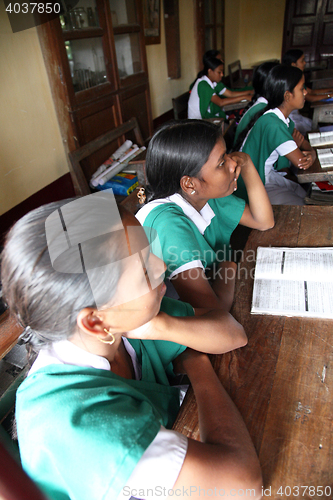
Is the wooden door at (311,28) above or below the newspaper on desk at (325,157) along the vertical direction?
above

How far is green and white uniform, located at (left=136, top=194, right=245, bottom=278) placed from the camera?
1.10 meters

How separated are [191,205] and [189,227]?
0.18 m

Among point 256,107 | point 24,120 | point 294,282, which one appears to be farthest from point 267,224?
point 24,120

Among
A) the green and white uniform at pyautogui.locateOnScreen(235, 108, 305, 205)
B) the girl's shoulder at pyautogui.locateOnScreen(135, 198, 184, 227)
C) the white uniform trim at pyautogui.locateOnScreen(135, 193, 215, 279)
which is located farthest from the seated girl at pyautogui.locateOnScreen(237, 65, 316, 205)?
the girl's shoulder at pyautogui.locateOnScreen(135, 198, 184, 227)

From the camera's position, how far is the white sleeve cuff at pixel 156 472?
1.68 ft

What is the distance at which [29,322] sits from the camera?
0.60m

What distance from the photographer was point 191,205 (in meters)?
1.33

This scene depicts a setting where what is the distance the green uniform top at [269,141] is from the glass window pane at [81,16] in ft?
4.76

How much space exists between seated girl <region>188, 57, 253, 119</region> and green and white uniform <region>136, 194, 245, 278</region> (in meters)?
2.81

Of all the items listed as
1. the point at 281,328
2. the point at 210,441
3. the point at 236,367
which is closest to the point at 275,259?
the point at 281,328

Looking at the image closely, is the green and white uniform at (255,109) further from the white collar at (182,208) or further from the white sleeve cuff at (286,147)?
the white collar at (182,208)

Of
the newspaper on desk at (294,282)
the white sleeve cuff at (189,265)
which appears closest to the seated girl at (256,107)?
the newspaper on desk at (294,282)

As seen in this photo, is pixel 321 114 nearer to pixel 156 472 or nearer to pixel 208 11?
pixel 208 11

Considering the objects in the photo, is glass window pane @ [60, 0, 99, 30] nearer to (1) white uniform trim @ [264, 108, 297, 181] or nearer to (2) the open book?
(1) white uniform trim @ [264, 108, 297, 181]
